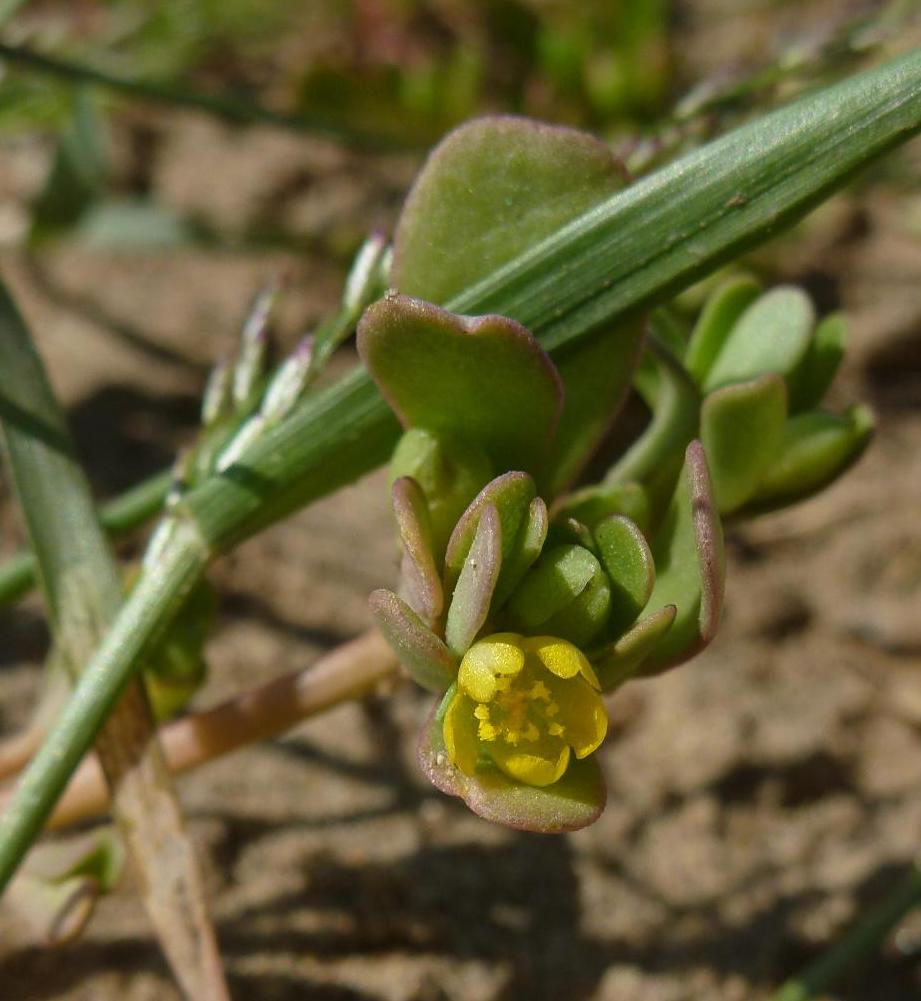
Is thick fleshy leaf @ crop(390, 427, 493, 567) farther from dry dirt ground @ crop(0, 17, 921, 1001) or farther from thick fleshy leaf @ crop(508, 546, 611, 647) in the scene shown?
dry dirt ground @ crop(0, 17, 921, 1001)

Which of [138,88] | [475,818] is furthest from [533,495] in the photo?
[138,88]

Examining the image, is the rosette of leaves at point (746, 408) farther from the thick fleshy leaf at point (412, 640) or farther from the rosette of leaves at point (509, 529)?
the thick fleshy leaf at point (412, 640)

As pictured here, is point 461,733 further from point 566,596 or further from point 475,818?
point 475,818

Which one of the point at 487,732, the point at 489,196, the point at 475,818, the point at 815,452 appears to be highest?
the point at 489,196

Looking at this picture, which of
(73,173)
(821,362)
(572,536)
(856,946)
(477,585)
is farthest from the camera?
(73,173)

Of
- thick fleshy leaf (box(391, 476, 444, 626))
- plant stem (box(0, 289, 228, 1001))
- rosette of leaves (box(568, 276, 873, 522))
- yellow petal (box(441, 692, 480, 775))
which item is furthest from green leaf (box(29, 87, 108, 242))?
yellow petal (box(441, 692, 480, 775))
